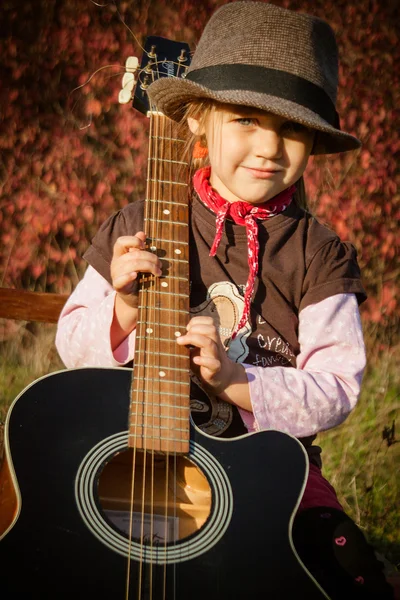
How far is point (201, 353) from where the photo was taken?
6.05 ft

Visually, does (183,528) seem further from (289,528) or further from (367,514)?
(367,514)

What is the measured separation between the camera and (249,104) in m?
1.90

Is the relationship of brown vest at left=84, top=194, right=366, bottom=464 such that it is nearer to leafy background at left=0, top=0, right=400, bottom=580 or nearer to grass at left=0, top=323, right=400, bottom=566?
grass at left=0, top=323, right=400, bottom=566

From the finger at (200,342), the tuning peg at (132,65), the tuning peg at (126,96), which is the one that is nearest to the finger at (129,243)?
the finger at (200,342)

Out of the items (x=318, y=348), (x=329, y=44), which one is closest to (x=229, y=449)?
(x=318, y=348)

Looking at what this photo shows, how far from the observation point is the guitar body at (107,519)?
1.40 m

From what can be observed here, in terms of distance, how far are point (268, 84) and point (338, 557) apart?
121cm

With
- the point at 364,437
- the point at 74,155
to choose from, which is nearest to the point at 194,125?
the point at 74,155

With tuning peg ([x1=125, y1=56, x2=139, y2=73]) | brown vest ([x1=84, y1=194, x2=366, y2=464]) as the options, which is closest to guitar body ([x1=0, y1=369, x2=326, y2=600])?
brown vest ([x1=84, y1=194, x2=366, y2=464])

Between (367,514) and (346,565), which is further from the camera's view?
(367,514)

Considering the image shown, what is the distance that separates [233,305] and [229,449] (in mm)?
601

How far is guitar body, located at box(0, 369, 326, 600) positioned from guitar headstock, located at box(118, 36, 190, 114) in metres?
1.04

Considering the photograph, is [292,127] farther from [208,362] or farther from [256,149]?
[208,362]

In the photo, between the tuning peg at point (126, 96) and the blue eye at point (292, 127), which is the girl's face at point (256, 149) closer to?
the blue eye at point (292, 127)
